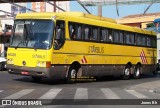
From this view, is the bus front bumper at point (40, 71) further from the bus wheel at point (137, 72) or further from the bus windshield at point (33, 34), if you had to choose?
the bus wheel at point (137, 72)

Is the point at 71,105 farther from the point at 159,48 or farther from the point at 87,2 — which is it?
the point at 87,2

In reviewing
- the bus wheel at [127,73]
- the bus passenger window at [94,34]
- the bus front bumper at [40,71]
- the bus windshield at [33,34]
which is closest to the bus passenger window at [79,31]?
the bus passenger window at [94,34]

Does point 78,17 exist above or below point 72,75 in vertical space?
above

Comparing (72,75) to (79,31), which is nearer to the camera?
(72,75)

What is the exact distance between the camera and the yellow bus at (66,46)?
19406 mm

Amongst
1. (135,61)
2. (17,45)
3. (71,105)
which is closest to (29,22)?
(17,45)

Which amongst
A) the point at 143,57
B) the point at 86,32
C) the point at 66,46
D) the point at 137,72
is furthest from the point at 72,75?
the point at 143,57

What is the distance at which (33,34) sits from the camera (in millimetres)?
19734

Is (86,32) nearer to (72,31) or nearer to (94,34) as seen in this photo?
(94,34)

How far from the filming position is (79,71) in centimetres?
2161

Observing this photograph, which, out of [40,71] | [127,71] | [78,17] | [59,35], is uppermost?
[78,17]

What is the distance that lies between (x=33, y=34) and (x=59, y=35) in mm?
1175

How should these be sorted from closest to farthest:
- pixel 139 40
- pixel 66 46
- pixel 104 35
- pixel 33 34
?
pixel 33 34 → pixel 66 46 → pixel 104 35 → pixel 139 40

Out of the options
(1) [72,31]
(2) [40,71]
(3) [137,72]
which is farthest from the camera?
(3) [137,72]
